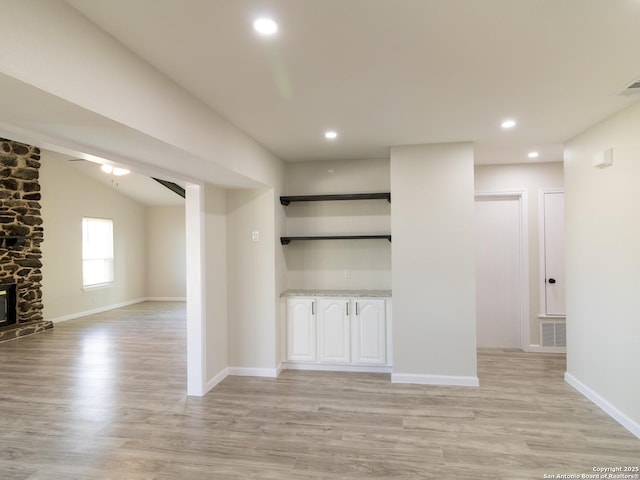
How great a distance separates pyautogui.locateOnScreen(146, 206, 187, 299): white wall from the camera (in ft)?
32.3

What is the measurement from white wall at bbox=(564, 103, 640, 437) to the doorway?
122 centimetres

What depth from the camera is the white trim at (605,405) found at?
2.90 metres

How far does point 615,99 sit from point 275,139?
2.79 m

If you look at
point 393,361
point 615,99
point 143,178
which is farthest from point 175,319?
point 615,99

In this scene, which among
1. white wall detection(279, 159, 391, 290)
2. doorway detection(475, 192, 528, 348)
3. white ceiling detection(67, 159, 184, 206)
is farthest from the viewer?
white ceiling detection(67, 159, 184, 206)

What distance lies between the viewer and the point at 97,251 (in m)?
8.58

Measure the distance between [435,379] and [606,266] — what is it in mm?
1909

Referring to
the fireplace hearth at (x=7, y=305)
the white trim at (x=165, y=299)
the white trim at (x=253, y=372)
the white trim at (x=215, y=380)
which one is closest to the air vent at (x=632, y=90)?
the white trim at (x=253, y=372)

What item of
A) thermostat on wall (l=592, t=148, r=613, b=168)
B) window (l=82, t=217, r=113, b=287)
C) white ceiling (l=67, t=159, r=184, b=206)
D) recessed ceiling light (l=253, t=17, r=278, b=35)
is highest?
white ceiling (l=67, t=159, r=184, b=206)

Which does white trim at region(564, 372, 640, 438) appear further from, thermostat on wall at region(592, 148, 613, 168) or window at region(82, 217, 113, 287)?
window at region(82, 217, 113, 287)

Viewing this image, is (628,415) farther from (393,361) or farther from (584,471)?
(393,361)

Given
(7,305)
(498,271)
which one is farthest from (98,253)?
(498,271)

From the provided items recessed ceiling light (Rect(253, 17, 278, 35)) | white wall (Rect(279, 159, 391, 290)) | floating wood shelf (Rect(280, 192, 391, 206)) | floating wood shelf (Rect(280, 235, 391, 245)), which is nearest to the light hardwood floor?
white wall (Rect(279, 159, 391, 290))

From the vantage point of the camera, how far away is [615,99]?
9.14ft
